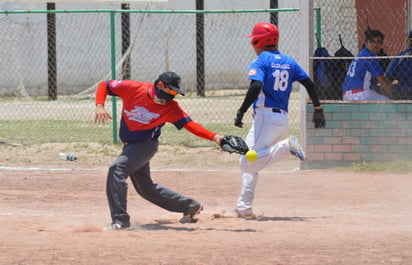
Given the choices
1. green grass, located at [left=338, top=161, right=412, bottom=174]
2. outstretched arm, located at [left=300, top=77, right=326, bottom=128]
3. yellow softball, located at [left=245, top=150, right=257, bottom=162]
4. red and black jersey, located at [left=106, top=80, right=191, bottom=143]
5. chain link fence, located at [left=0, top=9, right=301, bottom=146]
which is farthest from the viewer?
chain link fence, located at [left=0, top=9, right=301, bottom=146]

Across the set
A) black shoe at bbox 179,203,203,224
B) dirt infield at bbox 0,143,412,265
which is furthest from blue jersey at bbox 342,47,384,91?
black shoe at bbox 179,203,203,224

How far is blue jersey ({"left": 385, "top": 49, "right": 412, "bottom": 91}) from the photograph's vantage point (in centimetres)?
1191

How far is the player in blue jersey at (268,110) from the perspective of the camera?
8062 mm

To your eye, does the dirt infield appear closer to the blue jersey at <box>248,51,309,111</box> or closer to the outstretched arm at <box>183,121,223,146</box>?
the outstretched arm at <box>183,121,223,146</box>

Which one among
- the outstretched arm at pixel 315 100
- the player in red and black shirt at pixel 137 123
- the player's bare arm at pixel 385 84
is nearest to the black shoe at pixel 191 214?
the player in red and black shirt at pixel 137 123

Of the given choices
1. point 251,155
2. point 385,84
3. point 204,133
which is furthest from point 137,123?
point 385,84

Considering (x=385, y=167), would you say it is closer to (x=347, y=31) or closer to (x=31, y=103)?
(x=347, y=31)

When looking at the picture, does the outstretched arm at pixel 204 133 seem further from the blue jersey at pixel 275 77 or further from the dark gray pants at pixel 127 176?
the blue jersey at pixel 275 77

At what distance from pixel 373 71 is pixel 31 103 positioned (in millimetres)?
10645

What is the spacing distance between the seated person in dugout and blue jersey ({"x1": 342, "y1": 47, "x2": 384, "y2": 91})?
0.39 meters

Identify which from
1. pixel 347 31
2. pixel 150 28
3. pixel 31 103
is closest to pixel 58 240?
pixel 347 31

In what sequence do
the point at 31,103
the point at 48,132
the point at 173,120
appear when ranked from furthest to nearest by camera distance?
the point at 31,103
the point at 48,132
the point at 173,120

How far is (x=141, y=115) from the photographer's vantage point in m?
7.56

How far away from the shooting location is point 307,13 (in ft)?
38.2
